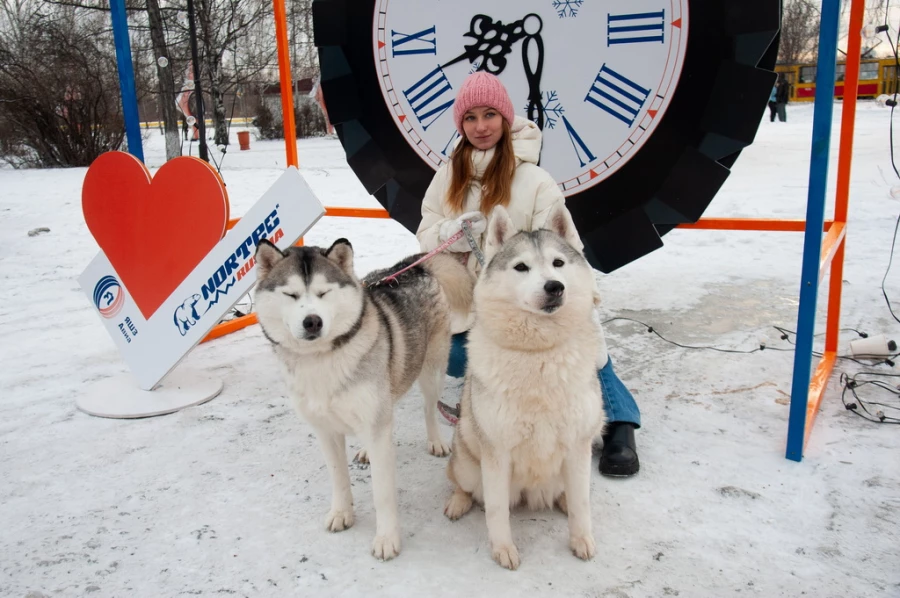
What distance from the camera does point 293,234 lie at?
9.89ft

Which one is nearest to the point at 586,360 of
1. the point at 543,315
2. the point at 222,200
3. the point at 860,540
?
the point at 543,315

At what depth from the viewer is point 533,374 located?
203 centimetres

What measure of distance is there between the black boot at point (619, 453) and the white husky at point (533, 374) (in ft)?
1.68

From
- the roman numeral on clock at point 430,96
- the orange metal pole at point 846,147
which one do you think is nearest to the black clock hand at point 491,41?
the roman numeral on clock at point 430,96

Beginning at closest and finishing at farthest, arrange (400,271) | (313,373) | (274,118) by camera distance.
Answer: (313,373)
(400,271)
(274,118)

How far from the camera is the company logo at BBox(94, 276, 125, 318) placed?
12.3ft

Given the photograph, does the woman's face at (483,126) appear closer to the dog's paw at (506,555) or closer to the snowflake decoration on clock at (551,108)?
the snowflake decoration on clock at (551,108)

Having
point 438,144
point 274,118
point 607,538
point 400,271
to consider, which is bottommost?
point 607,538

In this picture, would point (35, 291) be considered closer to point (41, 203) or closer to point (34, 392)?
point (34, 392)

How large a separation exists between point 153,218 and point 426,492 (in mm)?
2320

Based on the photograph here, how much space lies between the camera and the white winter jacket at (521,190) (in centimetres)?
281

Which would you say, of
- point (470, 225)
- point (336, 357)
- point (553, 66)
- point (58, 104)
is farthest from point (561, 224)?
point (58, 104)

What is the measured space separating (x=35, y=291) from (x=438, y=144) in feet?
13.3

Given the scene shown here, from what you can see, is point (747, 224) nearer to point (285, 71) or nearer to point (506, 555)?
point (506, 555)
